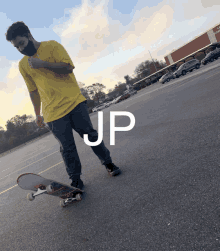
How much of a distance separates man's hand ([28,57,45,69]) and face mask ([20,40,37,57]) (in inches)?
5.9

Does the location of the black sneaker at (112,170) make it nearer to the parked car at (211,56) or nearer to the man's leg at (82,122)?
the man's leg at (82,122)

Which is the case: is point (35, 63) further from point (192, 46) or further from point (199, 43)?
point (192, 46)

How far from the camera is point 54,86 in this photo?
2463 mm

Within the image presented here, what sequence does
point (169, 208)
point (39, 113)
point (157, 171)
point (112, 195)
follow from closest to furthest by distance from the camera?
point (169, 208) → point (112, 195) → point (157, 171) → point (39, 113)

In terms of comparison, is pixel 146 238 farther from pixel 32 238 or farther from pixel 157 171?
pixel 32 238

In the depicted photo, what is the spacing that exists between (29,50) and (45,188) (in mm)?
1723

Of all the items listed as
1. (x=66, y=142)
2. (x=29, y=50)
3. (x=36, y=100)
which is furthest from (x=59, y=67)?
(x=66, y=142)

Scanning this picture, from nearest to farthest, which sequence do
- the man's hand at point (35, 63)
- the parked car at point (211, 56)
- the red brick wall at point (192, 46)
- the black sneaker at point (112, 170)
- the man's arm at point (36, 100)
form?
the man's hand at point (35, 63)
the black sneaker at point (112, 170)
the man's arm at point (36, 100)
the parked car at point (211, 56)
the red brick wall at point (192, 46)

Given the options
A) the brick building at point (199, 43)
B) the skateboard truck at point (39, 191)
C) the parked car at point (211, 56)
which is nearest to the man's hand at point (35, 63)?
the skateboard truck at point (39, 191)

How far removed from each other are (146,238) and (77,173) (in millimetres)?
1355

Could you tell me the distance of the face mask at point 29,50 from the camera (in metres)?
2.35

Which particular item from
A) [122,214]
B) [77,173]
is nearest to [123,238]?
[122,214]

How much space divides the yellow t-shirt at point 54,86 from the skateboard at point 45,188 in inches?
30.3

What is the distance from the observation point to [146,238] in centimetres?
135
